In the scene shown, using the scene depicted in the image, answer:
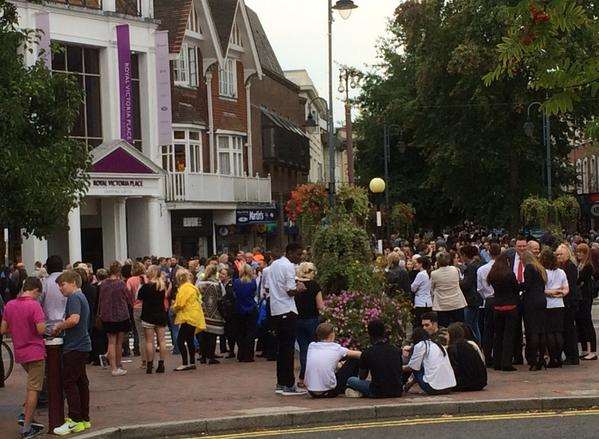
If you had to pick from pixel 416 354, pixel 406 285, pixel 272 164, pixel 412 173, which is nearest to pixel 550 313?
pixel 416 354

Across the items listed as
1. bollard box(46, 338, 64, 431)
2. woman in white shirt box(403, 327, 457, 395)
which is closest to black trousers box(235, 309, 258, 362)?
woman in white shirt box(403, 327, 457, 395)

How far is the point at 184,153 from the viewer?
46.5 metres

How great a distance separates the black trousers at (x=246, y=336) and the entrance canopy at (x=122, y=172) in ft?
53.2

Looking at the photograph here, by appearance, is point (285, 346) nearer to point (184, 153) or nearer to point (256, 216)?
point (184, 153)

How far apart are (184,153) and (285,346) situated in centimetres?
3111

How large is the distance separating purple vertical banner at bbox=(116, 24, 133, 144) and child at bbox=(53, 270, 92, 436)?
85.7ft

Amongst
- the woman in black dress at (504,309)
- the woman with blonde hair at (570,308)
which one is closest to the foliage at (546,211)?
the woman with blonde hair at (570,308)

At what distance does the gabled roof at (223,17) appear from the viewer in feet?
161

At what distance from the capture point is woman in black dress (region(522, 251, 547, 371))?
1766 cm

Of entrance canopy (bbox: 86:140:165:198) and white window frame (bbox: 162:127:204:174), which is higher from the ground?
white window frame (bbox: 162:127:204:174)

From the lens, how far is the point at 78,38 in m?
38.0

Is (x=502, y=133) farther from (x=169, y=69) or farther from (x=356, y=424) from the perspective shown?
(x=356, y=424)

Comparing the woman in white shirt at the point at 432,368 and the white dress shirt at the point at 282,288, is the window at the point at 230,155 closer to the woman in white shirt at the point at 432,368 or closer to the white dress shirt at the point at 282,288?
Answer: the white dress shirt at the point at 282,288

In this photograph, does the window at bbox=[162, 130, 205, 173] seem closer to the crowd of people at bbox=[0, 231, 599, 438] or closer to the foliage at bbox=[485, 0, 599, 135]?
the crowd of people at bbox=[0, 231, 599, 438]
